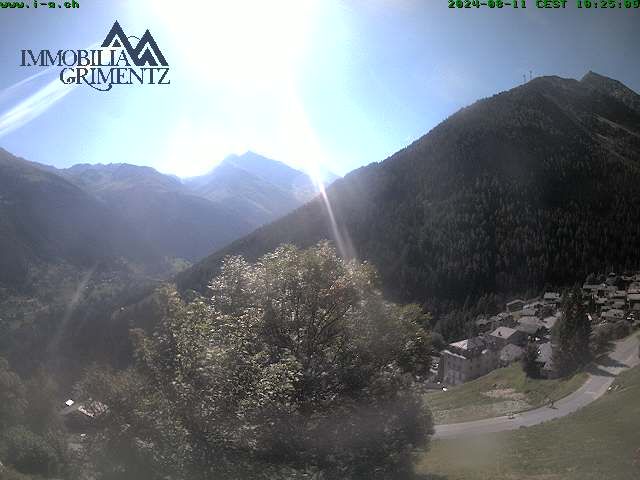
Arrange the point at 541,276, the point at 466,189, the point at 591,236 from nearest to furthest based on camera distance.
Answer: the point at 541,276
the point at 591,236
the point at 466,189

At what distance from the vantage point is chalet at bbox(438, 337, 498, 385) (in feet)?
340

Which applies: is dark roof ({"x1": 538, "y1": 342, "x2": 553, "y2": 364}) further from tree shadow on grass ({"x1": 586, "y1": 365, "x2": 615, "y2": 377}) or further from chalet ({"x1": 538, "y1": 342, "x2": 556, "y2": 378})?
tree shadow on grass ({"x1": 586, "y1": 365, "x2": 615, "y2": 377})

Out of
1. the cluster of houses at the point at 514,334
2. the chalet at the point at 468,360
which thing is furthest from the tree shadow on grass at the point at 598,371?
the chalet at the point at 468,360

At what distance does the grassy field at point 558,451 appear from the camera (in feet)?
61.5

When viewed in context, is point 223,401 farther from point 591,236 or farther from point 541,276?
point 591,236

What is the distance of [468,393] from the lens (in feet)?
244

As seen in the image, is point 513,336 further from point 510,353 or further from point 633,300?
point 633,300

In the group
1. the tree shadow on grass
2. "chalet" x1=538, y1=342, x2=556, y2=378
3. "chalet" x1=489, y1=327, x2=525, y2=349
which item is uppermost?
the tree shadow on grass

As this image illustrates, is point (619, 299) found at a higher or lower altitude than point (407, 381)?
lower

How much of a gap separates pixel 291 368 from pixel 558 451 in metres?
17.9

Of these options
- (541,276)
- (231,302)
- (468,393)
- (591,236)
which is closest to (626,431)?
(231,302)

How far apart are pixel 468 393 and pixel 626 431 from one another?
174ft

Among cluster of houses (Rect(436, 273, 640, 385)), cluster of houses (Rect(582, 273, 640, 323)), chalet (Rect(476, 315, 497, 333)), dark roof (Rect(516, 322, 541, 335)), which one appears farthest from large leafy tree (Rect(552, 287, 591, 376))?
chalet (Rect(476, 315, 497, 333))

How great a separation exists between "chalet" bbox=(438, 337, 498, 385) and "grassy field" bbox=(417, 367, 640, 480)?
229 ft
